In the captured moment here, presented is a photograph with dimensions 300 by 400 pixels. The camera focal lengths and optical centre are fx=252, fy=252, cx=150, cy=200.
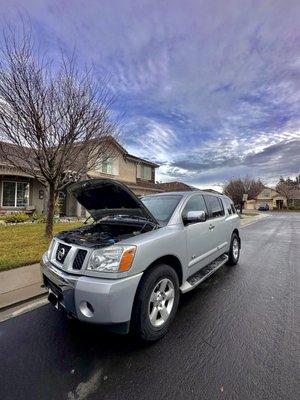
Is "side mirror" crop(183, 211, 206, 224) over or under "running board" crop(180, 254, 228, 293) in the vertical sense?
over

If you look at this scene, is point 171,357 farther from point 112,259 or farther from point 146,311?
point 112,259

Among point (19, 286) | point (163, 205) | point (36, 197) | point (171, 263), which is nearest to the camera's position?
point (171, 263)

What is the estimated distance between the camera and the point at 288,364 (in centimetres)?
266

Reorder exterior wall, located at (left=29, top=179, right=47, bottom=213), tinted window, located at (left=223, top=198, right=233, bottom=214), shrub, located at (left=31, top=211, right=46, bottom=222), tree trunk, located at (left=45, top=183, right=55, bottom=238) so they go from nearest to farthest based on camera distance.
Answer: tinted window, located at (left=223, top=198, right=233, bottom=214) < tree trunk, located at (left=45, top=183, right=55, bottom=238) < shrub, located at (left=31, top=211, right=46, bottom=222) < exterior wall, located at (left=29, top=179, right=47, bottom=213)

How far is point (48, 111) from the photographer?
312 inches

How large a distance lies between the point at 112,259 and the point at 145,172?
25.1m

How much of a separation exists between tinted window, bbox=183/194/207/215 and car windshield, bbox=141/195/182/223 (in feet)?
0.62

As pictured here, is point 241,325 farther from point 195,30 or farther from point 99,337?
point 195,30

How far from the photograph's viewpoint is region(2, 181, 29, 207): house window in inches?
620

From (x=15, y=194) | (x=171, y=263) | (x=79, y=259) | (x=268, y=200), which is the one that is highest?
(x=268, y=200)

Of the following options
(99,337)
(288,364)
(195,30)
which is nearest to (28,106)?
(195,30)

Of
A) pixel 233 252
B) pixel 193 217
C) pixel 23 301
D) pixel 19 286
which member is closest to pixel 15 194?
pixel 19 286

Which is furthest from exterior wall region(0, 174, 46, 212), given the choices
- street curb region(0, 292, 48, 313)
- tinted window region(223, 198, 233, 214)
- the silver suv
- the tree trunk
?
tinted window region(223, 198, 233, 214)

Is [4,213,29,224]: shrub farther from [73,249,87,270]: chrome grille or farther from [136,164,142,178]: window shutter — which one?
[136,164,142,178]: window shutter
